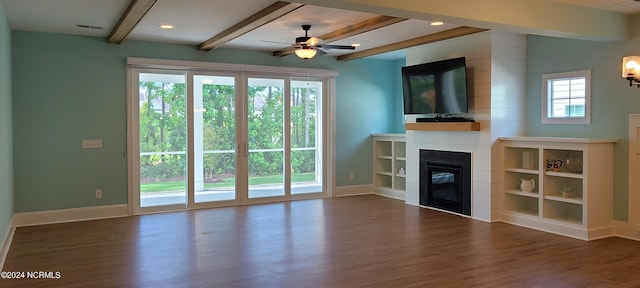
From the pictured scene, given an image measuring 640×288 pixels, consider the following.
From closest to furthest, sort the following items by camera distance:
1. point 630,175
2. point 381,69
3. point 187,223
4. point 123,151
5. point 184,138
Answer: point 630,175, point 187,223, point 123,151, point 184,138, point 381,69

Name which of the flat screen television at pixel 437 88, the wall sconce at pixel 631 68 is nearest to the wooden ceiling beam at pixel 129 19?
the flat screen television at pixel 437 88

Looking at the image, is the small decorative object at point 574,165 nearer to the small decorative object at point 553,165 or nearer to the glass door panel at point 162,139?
the small decorative object at point 553,165

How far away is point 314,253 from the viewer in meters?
4.84

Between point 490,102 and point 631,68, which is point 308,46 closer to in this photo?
point 490,102

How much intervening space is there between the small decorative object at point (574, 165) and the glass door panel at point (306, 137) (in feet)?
13.1

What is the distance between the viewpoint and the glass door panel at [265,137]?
26.1 feet

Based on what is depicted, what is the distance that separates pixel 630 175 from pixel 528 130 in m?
1.44

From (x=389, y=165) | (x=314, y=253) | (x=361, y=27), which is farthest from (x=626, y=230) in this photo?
(x=389, y=165)

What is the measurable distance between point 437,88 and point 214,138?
3461mm

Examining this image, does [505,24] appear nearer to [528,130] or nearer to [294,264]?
[528,130]

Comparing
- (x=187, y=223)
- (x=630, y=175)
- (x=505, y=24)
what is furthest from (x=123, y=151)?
(x=630, y=175)

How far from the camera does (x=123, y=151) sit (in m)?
6.94

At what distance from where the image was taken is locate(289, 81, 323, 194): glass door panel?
8.35 meters

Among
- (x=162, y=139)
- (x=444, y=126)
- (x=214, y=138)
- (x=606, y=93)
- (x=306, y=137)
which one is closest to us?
(x=606, y=93)
